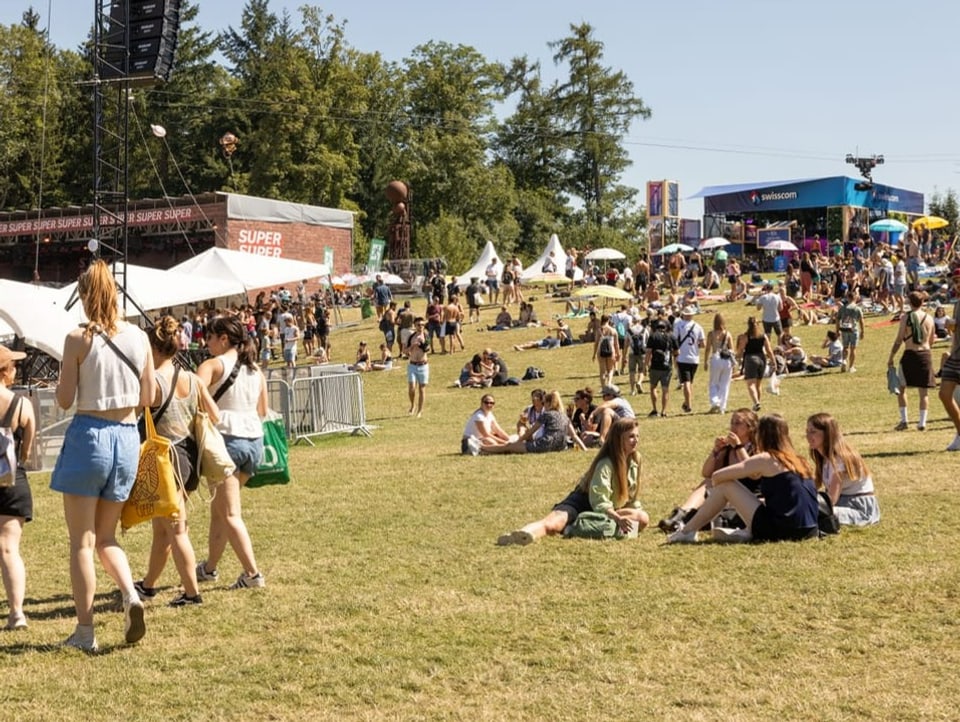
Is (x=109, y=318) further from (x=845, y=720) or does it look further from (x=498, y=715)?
(x=845, y=720)

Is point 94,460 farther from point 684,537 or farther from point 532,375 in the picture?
point 532,375

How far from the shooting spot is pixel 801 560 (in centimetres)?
746

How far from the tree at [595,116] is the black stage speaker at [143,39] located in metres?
52.7

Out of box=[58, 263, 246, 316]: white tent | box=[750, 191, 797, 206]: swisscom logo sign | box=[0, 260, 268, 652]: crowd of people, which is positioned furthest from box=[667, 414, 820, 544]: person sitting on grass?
box=[750, 191, 797, 206]: swisscom logo sign

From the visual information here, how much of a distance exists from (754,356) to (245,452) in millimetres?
12760

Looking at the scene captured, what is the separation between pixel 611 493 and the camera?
877cm

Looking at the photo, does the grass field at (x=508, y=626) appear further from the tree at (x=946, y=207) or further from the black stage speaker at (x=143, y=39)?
the tree at (x=946, y=207)

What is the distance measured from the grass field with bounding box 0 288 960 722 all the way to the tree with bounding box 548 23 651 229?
68.2 metres

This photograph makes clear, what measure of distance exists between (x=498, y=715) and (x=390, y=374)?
79.1 feet

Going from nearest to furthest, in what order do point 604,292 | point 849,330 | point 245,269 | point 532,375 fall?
point 849,330, point 245,269, point 532,375, point 604,292

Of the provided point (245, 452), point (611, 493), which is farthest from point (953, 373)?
point (245, 452)

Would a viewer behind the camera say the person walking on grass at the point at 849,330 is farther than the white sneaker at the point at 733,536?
Yes

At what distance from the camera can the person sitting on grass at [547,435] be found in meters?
14.6

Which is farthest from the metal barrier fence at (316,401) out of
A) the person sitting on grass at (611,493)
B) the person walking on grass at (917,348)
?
the person sitting on grass at (611,493)
